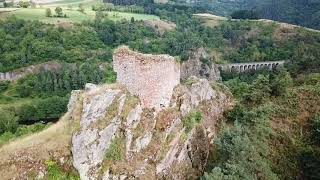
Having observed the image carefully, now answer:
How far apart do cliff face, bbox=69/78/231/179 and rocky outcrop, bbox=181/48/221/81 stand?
84.9m

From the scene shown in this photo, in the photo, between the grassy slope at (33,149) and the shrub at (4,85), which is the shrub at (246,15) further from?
the grassy slope at (33,149)

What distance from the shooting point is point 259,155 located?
36.8 m

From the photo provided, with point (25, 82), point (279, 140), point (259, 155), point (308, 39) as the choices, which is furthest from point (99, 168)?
point (308, 39)

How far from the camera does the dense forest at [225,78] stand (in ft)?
126

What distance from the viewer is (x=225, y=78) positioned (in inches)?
5012

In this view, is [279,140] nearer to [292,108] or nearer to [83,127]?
[292,108]

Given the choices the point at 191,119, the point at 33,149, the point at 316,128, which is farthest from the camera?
the point at 316,128

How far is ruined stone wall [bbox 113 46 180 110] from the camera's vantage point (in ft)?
110

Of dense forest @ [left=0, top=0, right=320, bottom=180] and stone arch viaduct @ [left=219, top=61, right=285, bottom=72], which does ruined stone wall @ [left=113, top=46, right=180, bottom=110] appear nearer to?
dense forest @ [left=0, top=0, right=320, bottom=180]

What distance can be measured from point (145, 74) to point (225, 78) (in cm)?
9542

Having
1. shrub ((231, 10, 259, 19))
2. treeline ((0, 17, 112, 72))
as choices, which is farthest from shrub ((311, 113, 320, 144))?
shrub ((231, 10, 259, 19))

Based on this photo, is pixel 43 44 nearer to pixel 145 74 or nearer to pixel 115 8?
pixel 115 8

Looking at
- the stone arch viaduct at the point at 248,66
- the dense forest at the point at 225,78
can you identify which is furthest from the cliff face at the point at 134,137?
the stone arch viaduct at the point at 248,66

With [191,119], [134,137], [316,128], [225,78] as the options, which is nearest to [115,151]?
[134,137]
